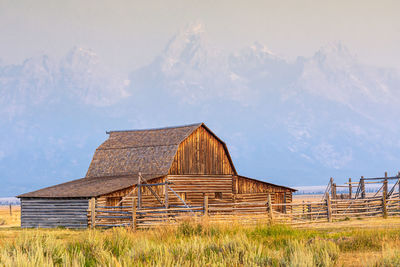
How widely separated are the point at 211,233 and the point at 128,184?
14.2m

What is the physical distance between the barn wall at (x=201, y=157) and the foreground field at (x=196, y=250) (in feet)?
60.0

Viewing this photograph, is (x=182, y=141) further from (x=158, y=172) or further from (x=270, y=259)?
(x=270, y=259)

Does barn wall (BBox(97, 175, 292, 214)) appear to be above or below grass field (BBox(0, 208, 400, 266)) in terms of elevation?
above

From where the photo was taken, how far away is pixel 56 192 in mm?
31359

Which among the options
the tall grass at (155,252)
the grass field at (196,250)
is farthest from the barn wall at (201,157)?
the tall grass at (155,252)

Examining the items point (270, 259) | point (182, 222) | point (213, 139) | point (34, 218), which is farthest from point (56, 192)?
point (270, 259)

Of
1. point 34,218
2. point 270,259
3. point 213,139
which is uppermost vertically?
point 213,139

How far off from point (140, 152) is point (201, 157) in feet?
14.1

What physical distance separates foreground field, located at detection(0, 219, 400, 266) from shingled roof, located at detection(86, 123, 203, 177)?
18.3m

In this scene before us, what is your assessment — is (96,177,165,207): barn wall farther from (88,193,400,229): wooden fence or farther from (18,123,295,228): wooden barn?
(88,193,400,229): wooden fence

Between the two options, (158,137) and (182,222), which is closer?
(182,222)

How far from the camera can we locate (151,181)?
1284 inches

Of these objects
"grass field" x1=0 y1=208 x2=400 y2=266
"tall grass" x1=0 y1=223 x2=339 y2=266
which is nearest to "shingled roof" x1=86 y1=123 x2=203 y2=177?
"grass field" x1=0 y1=208 x2=400 y2=266

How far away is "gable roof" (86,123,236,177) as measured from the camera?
36031mm
